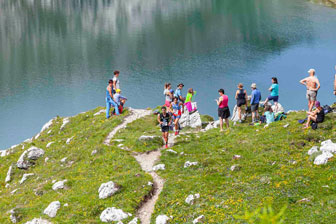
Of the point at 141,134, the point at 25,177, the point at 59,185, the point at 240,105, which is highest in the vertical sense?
the point at 240,105

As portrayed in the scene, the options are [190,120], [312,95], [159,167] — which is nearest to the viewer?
[159,167]

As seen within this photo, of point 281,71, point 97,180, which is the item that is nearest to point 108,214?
point 97,180

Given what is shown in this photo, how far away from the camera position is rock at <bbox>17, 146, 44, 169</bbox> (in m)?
32.2

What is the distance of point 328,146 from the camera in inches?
813

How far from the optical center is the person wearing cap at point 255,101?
30.8 meters

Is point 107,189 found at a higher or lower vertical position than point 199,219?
lower

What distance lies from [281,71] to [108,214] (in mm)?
75216

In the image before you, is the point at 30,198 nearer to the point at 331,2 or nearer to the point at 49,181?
the point at 49,181

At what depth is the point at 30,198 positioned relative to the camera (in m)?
24.5

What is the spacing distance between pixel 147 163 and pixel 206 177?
18.7 ft

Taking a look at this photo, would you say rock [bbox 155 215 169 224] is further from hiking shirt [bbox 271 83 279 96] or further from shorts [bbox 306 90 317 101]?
hiking shirt [bbox 271 83 279 96]

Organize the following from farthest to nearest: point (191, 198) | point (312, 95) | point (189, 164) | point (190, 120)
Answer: point (190, 120) → point (312, 95) → point (189, 164) → point (191, 198)

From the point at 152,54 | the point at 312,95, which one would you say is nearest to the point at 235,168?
the point at 312,95

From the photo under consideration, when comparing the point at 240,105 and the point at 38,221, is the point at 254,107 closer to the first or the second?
the point at 240,105
